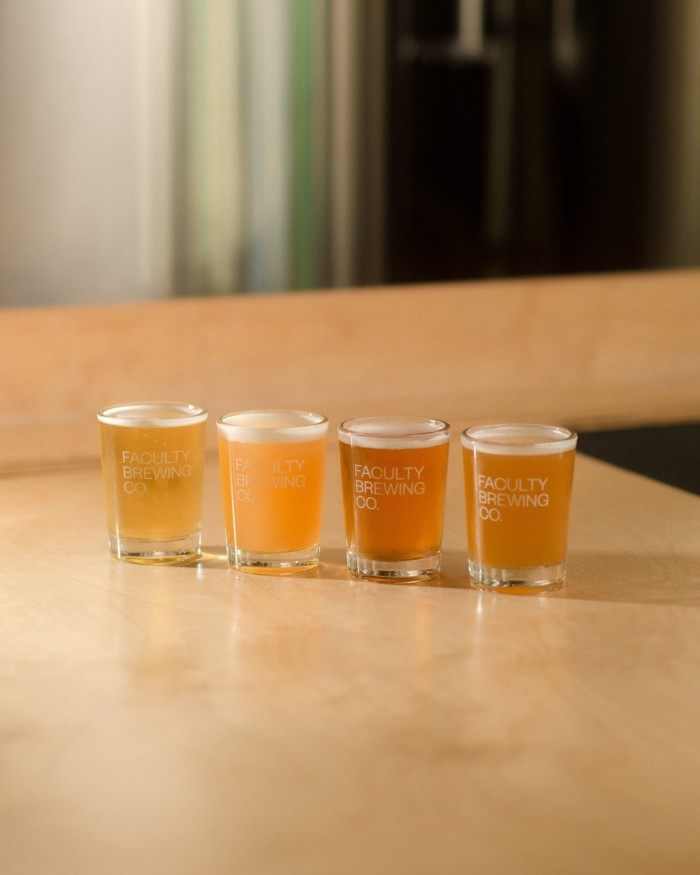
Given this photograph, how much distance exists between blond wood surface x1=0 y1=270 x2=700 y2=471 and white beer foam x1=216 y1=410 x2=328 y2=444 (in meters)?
0.47

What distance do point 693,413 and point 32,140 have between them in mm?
947

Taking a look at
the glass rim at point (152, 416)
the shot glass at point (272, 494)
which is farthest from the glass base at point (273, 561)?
the glass rim at point (152, 416)

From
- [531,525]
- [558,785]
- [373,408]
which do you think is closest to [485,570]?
[531,525]

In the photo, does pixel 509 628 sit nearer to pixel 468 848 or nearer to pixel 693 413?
pixel 468 848

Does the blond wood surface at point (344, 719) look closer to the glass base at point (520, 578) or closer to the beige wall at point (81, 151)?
the glass base at point (520, 578)

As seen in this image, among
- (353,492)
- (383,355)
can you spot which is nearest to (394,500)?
(353,492)

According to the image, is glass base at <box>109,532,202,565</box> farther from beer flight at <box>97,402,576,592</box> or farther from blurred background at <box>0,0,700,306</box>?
blurred background at <box>0,0,700,306</box>

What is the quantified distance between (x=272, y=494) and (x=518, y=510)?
185 mm

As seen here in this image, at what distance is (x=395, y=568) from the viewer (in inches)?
37.3

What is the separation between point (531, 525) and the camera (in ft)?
2.93

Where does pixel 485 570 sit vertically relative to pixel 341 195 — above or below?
below

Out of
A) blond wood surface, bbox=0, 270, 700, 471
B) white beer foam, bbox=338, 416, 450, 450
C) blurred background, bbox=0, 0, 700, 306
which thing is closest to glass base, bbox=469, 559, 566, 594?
white beer foam, bbox=338, 416, 450, 450

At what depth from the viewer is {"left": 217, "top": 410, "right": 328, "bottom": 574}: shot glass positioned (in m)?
0.94

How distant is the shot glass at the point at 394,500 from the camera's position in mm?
919
